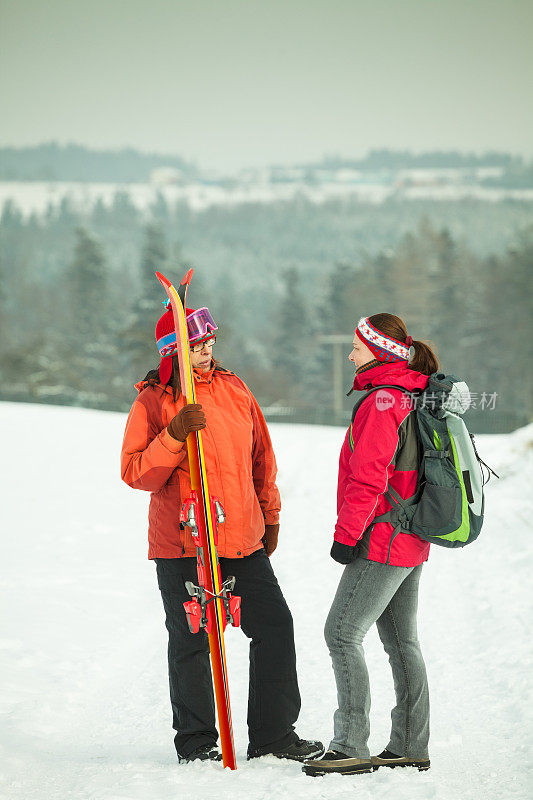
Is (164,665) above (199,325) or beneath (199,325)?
beneath

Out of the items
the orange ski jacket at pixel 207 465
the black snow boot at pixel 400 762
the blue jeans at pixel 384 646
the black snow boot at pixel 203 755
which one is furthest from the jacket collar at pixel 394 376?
the black snow boot at pixel 203 755

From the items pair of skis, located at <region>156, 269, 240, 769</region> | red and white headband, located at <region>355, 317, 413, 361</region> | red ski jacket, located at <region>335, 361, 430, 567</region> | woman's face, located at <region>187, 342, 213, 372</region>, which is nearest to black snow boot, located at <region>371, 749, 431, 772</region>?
pair of skis, located at <region>156, 269, 240, 769</region>

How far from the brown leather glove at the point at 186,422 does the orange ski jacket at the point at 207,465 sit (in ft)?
0.30

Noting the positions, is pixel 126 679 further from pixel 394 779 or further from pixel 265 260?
pixel 265 260

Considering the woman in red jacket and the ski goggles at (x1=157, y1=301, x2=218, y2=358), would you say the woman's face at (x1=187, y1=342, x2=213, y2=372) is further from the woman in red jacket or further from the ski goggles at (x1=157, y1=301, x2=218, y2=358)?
the woman in red jacket

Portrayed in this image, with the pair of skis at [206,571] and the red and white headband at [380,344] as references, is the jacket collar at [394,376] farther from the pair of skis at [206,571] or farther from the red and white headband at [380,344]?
the pair of skis at [206,571]

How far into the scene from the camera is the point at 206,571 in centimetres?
369

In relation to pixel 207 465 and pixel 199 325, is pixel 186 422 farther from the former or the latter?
pixel 199 325

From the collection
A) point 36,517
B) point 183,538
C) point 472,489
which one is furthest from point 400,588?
point 36,517

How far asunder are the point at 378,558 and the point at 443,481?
40 centimetres

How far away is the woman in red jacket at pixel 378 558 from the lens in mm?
3469

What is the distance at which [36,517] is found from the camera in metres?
10.8

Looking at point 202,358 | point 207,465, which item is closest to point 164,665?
point 207,465

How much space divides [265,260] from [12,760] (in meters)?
141
